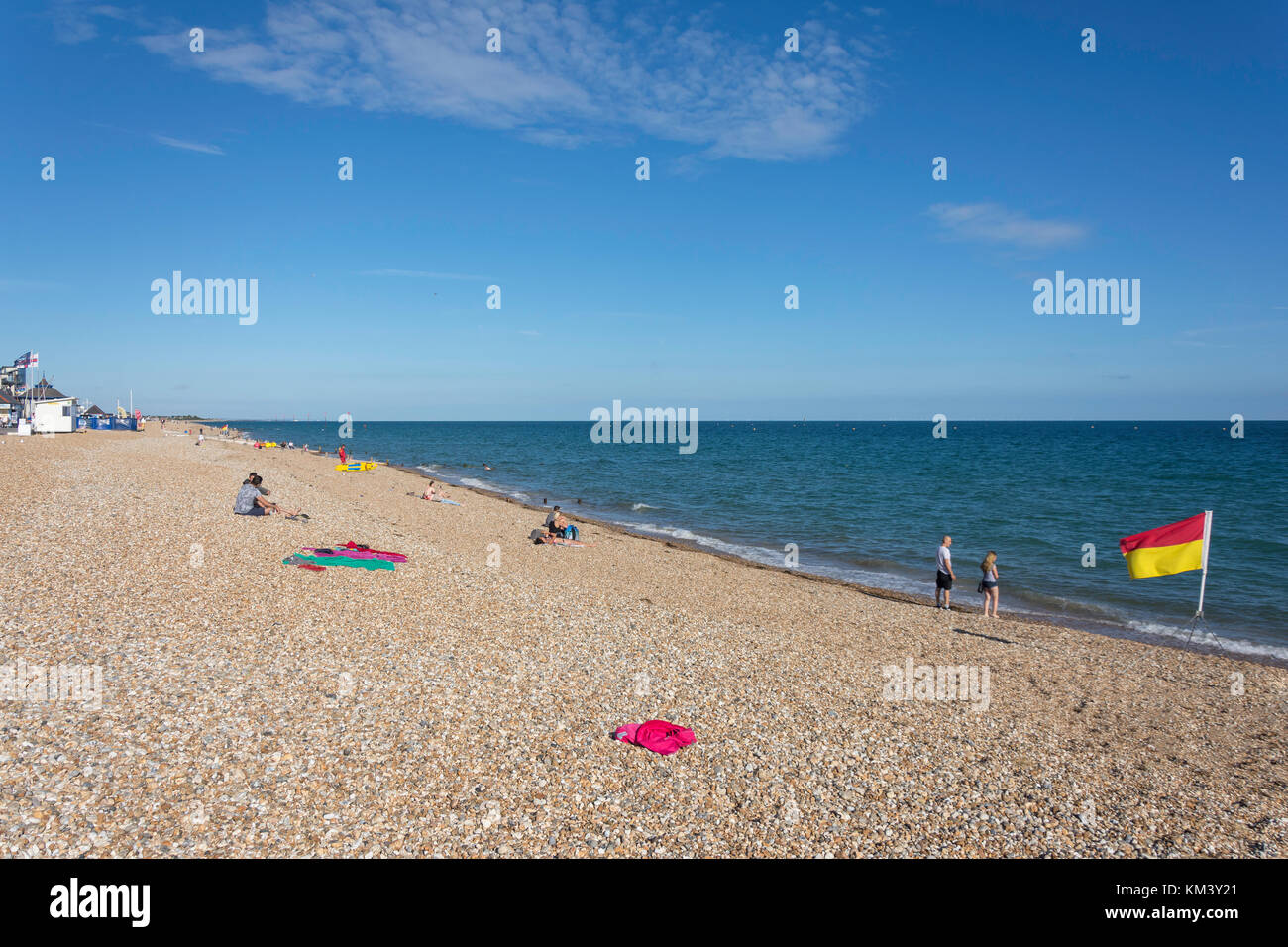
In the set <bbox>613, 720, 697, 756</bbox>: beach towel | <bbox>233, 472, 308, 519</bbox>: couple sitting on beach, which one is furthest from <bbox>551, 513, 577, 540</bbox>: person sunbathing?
<bbox>613, 720, 697, 756</bbox>: beach towel

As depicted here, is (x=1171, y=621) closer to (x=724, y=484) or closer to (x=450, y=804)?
(x=450, y=804)

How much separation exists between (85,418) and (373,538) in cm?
8078

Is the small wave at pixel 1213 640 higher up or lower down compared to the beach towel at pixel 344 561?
lower down

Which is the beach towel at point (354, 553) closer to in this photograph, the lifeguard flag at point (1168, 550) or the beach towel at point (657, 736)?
the beach towel at point (657, 736)

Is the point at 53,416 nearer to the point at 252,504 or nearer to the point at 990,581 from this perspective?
the point at 252,504

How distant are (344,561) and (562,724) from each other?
33.4 ft

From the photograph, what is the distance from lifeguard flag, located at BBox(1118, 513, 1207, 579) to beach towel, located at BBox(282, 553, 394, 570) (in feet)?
55.1

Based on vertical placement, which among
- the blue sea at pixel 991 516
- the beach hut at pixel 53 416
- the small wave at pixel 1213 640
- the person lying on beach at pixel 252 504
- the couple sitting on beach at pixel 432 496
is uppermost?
the beach hut at pixel 53 416

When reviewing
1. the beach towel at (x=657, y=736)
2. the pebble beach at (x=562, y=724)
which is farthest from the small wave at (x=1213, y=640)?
the beach towel at (x=657, y=736)

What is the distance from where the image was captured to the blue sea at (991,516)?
809 inches

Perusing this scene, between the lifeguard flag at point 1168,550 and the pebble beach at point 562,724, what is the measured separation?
2.03 m

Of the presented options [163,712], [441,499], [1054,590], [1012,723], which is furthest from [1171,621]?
[441,499]

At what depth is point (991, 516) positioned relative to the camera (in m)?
36.3

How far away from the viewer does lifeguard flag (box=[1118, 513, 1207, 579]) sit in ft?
46.5
